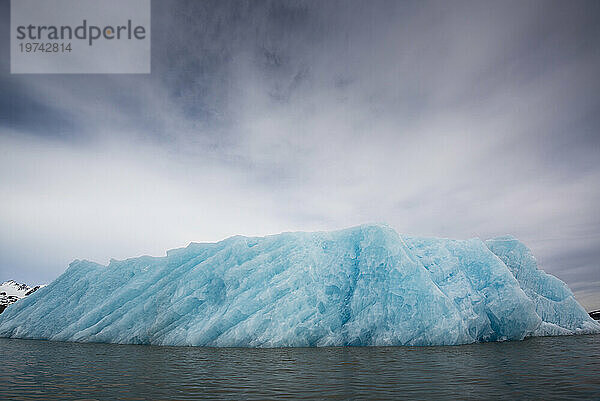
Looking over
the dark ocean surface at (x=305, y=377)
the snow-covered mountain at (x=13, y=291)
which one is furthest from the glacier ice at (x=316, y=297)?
the snow-covered mountain at (x=13, y=291)

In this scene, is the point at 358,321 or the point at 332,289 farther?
the point at 332,289

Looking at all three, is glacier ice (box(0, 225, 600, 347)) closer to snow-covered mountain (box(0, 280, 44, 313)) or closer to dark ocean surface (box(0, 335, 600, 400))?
dark ocean surface (box(0, 335, 600, 400))

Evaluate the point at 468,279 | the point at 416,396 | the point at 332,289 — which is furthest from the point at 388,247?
the point at 416,396

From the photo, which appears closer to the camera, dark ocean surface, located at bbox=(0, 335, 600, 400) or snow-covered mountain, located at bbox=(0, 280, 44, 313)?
dark ocean surface, located at bbox=(0, 335, 600, 400)

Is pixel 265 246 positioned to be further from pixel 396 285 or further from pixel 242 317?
pixel 396 285

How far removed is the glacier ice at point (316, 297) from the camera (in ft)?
69.2

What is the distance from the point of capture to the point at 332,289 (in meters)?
22.9

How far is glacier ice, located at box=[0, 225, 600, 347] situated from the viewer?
21.1 m

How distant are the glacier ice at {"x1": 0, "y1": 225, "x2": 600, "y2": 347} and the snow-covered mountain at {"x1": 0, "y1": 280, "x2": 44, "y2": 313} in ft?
353

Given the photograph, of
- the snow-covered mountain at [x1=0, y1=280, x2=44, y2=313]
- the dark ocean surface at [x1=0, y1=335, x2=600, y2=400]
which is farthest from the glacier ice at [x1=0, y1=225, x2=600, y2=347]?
the snow-covered mountain at [x1=0, y1=280, x2=44, y2=313]

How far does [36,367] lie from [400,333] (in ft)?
53.4

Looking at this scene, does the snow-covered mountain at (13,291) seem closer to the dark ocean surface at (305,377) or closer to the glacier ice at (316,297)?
the glacier ice at (316,297)

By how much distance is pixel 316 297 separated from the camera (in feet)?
72.0

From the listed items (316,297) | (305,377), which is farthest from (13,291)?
(305,377)
